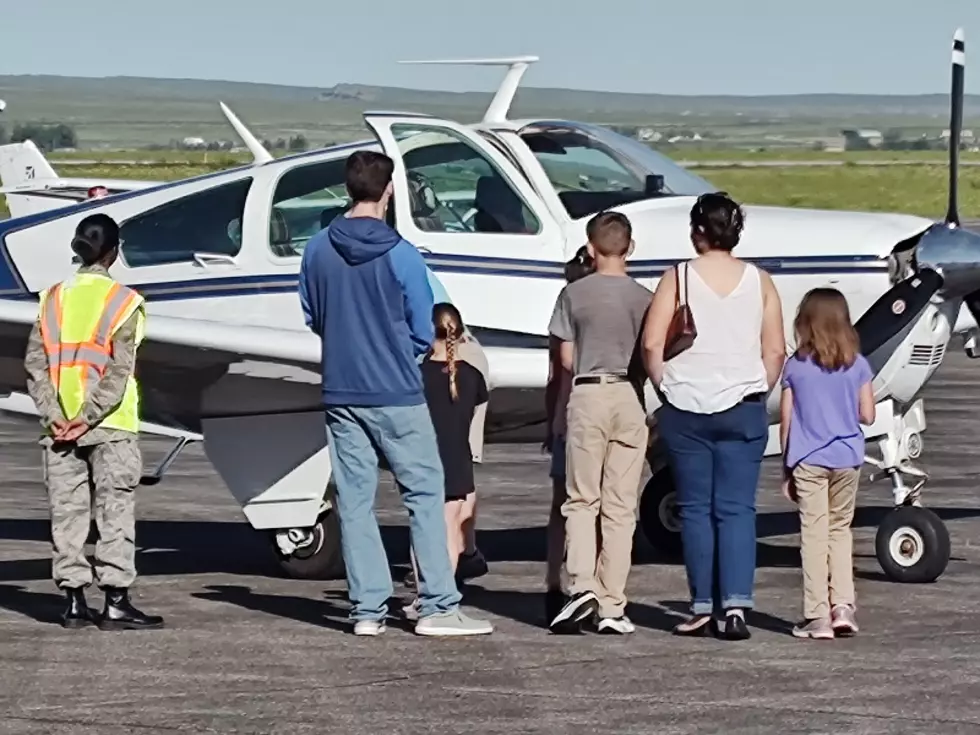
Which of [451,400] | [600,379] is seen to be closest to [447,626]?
[451,400]

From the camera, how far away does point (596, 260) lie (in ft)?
25.4

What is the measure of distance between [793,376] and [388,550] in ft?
10.2

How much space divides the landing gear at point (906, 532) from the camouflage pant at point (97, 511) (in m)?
3.26

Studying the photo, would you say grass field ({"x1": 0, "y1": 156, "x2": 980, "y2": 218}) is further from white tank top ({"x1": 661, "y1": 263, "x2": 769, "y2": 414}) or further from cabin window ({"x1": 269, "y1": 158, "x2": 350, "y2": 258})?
white tank top ({"x1": 661, "y1": 263, "x2": 769, "y2": 414})

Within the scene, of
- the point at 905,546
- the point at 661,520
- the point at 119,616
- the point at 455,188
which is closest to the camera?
the point at 119,616

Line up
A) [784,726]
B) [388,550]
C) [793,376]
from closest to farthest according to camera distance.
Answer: [784,726] < [793,376] < [388,550]

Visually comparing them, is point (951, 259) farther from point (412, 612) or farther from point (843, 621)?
point (412, 612)

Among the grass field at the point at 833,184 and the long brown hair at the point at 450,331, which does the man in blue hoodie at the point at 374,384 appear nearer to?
the long brown hair at the point at 450,331

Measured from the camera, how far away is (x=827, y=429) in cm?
781

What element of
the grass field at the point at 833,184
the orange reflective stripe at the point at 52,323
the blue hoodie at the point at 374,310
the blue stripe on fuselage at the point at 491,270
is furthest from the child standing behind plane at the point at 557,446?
the grass field at the point at 833,184

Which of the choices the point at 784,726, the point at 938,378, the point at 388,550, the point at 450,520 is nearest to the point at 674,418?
the point at 450,520

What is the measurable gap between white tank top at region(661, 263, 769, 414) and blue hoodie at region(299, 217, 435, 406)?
3.31 ft

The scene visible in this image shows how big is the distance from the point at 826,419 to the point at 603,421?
913 mm

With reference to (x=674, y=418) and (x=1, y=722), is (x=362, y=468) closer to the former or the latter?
(x=674, y=418)
